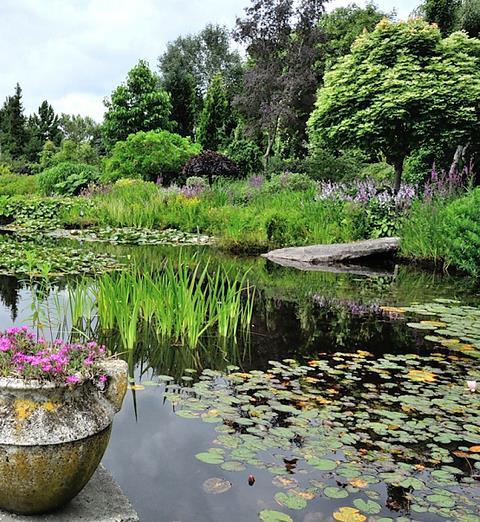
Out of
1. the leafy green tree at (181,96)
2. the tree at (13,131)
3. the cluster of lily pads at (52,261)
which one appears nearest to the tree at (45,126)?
the tree at (13,131)

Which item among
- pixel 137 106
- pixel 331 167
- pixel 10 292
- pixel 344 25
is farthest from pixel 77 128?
pixel 10 292

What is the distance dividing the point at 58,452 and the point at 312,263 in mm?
7501

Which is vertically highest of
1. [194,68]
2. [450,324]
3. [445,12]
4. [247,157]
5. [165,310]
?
[194,68]

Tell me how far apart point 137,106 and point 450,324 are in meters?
24.4

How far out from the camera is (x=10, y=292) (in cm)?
598

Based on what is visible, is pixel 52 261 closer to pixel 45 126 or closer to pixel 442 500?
pixel 442 500

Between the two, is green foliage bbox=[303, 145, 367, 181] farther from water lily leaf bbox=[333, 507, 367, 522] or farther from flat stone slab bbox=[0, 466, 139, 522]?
flat stone slab bbox=[0, 466, 139, 522]

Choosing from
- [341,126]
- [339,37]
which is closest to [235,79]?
[339,37]

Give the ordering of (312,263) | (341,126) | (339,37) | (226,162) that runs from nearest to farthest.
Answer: (312,263)
(341,126)
(226,162)
(339,37)

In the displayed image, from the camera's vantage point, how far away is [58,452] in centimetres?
172

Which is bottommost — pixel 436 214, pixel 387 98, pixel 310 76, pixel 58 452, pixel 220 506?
pixel 220 506

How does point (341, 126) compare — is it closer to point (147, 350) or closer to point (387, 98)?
point (387, 98)

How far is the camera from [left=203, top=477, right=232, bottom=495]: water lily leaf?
2.27 meters

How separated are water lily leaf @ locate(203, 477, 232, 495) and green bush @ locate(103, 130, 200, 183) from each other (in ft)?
58.9
